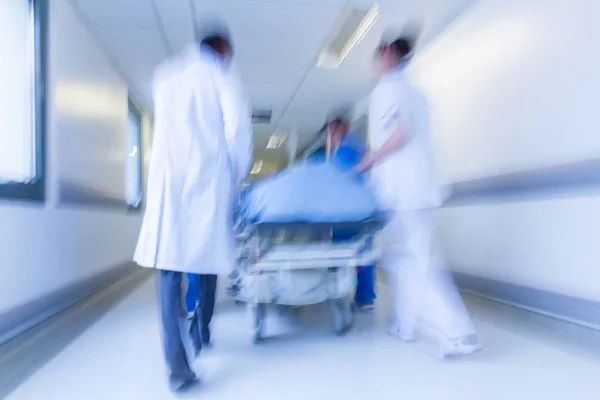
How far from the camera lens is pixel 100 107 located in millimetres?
4402

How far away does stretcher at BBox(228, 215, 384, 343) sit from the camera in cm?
226

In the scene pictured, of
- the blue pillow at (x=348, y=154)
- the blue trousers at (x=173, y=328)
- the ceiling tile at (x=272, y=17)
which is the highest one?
the ceiling tile at (x=272, y=17)

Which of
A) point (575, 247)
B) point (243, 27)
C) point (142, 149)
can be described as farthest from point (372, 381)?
point (142, 149)

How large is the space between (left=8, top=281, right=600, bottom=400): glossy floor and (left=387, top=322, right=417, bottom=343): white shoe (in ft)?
0.17

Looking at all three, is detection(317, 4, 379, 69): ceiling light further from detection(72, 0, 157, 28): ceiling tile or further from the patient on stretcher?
the patient on stretcher

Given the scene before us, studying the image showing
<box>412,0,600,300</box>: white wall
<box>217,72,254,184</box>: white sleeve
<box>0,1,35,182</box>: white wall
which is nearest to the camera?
<box>217,72,254,184</box>: white sleeve

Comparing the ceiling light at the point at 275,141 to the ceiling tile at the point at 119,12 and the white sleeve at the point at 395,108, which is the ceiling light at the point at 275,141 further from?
the white sleeve at the point at 395,108

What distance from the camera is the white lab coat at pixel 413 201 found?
2.21m

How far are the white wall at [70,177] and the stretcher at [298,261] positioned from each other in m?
1.29

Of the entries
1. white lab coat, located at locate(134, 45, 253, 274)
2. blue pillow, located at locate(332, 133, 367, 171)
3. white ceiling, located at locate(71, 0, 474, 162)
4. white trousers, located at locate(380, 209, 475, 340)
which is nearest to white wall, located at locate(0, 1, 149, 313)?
white ceiling, located at locate(71, 0, 474, 162)

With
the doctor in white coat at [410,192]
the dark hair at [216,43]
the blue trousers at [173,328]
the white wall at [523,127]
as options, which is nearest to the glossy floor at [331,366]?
the blue trousers at [173,328]

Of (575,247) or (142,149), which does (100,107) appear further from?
(575,247)

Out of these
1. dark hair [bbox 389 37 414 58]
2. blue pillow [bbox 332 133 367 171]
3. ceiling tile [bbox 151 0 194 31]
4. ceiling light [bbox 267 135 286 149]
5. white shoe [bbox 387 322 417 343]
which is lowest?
white shoe [bbox 387 322 417 343]

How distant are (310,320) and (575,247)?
5.72 ft
